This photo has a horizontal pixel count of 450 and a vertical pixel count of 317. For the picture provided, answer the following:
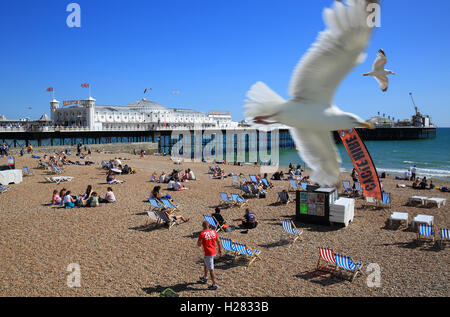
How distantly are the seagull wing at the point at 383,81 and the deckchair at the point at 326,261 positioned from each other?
624 cm

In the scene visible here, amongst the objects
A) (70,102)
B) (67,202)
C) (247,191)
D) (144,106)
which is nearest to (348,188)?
(247,191)

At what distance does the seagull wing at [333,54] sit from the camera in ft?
4.33

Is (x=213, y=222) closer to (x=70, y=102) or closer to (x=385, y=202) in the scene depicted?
(x=385, y=202)

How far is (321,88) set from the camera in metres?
1.72

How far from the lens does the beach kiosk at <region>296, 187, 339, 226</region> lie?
34.5 ft

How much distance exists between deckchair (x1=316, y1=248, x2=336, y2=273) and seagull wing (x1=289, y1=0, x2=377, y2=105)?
19.6 ft

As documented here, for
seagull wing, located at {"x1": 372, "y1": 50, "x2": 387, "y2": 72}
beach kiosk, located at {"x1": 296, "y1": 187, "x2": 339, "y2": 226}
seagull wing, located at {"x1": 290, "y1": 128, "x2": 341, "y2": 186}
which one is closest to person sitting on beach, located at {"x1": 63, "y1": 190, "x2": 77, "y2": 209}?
beach kiosk, located at {"x1": 296, "y1": 187, "x2": 339, "y2": 226}

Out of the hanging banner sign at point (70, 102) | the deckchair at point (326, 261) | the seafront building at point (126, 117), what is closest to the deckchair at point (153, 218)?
the deckchair at point (326, 261)

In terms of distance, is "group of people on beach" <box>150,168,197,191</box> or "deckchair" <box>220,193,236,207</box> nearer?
"deckchair" <box>220,193,236,207</box>

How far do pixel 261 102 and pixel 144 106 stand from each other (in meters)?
83.3

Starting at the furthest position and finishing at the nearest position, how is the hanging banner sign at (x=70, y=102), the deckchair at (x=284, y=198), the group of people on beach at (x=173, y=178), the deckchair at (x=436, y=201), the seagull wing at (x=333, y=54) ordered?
the hanging banner sign at (x=70, y=102)
the group of people on beach at (x=173, y=178)
the deckchair at (x=284, y=198)
the deckchair at (x=436, y=201)
the seagull wing at (x=333, y=54)

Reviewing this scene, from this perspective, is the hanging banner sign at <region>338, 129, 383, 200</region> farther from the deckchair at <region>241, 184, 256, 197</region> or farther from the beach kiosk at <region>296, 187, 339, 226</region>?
the deckchair at <region>241, 184, 256, 197</region>

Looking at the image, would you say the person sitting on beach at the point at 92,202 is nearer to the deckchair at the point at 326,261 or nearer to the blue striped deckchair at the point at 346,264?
the deckchair at the point at 326,261
